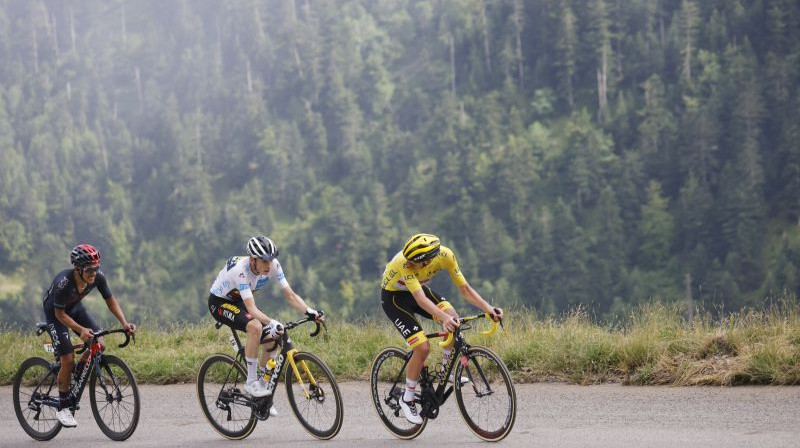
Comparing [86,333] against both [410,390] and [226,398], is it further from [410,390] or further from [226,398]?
[410,390]

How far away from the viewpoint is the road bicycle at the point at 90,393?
9.83 metres

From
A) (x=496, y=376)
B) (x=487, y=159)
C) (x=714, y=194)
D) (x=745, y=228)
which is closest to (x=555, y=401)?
(x=496, y=376)

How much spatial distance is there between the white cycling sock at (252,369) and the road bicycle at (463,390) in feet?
3.39

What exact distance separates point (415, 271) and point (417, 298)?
0.38m

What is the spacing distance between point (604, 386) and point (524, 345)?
1.32m

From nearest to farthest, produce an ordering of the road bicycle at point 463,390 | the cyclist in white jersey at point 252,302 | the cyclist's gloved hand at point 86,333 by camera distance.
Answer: the road bicycle at point 463,390
the cyclist in white jersey at point 252,302
the cyclist's gloved hand at point 86,333

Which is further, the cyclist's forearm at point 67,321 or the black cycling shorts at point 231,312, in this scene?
the cyclist's forearm at point 67,321

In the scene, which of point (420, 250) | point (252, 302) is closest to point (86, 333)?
point (252, 302)

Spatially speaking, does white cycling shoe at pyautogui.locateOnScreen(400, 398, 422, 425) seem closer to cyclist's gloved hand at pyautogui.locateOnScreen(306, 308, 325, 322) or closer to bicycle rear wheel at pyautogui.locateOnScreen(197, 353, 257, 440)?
cyclist's gloved hand at pyautogui.locateOnScreen(306, 308, 325, 322)

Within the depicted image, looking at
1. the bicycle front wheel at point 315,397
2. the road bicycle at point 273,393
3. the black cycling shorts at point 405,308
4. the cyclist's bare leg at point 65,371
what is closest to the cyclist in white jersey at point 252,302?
the road bicycle at point 273,393

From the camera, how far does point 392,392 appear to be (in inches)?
371

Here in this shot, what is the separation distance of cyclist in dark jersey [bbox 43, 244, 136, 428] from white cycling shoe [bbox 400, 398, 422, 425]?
2.71 metres

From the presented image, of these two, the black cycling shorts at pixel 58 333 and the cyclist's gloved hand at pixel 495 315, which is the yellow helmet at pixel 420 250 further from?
the black cycling shorts at pixel 58 333

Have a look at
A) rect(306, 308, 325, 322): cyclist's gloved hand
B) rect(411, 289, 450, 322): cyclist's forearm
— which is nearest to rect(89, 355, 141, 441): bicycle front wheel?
rect(306, 308, 325, 322): cyclist's gloved hand
